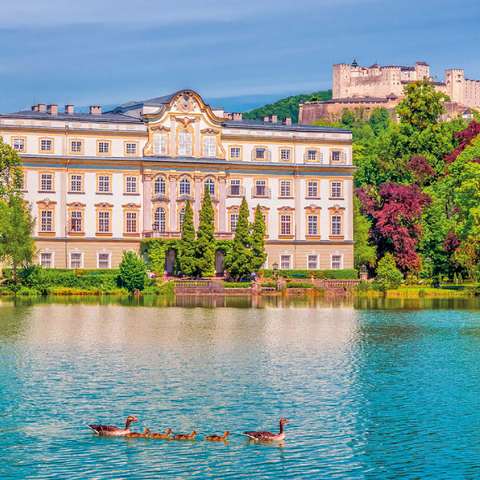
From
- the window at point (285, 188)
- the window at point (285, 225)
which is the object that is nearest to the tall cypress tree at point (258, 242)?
the window at point (285, 225)

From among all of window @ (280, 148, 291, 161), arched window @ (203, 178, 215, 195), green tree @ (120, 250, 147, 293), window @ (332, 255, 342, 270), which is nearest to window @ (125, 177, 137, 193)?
arched window @ (203, 178, 215, 195)

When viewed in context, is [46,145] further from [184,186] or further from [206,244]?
[206,244]

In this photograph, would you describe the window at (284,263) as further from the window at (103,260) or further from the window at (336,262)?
the window at (103,260)

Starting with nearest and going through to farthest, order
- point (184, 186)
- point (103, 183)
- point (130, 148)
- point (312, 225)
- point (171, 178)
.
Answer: point (103, 183), point (130, 148), point (171, 178), point (184, 186), point (312, 225)

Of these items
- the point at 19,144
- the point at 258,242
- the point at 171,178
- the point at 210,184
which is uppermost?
the point at 19,144

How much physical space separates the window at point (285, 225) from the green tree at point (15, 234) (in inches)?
918

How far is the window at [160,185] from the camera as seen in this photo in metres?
73.9

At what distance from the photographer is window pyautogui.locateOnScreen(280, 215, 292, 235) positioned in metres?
76.4

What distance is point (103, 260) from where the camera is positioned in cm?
7269

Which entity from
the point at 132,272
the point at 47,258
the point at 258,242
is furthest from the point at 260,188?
the point at 47,258

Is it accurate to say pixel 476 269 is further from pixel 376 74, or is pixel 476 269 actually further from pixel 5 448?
pixel 376 74

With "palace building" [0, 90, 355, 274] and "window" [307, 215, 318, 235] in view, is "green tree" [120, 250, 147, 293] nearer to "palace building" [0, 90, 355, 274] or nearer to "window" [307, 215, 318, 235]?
"palace building" [0, 90, 355, 274]

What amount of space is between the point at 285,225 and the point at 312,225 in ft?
7.65

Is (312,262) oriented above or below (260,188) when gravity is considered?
below
